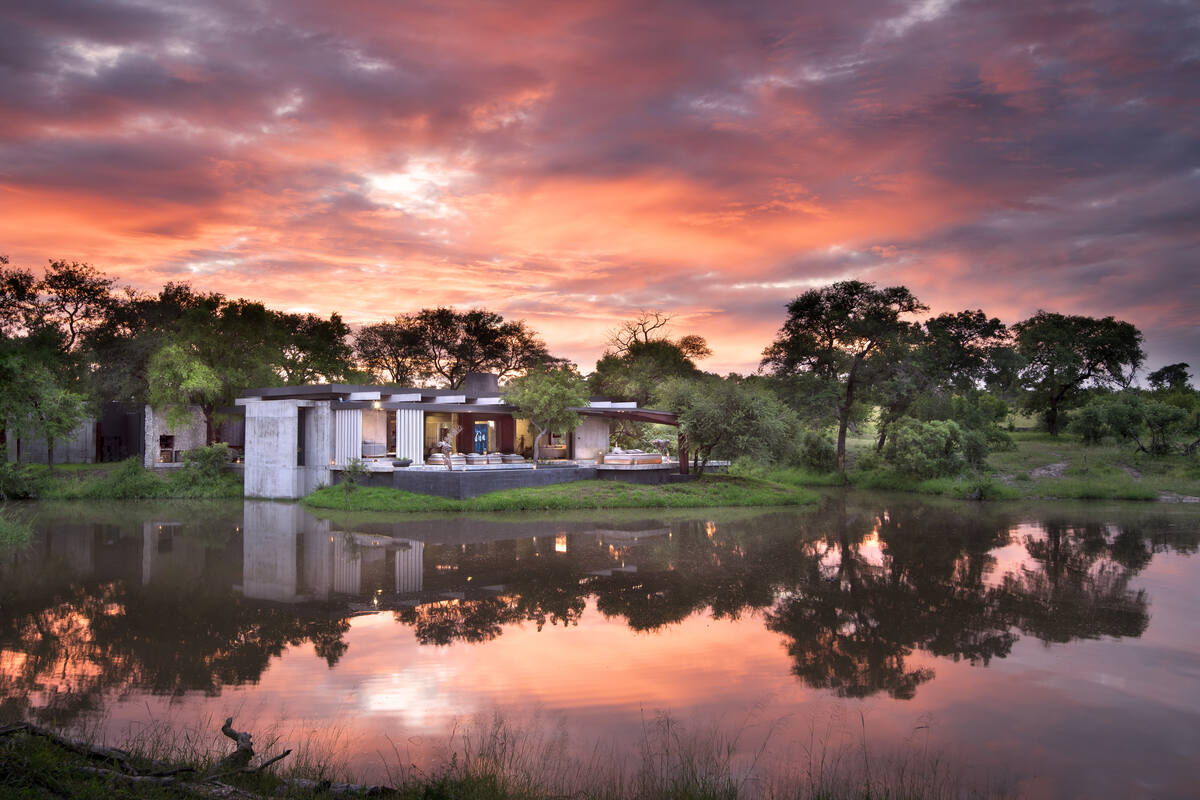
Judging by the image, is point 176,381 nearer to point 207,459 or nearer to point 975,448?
point 207,459

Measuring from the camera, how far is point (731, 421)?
80.2 ft

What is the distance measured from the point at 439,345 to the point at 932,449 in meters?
30.6

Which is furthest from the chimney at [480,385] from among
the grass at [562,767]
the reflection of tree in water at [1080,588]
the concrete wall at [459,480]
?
the grass at [562,767]

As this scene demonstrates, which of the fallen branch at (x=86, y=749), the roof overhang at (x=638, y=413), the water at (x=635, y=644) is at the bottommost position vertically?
the water at (x=635, y=644)

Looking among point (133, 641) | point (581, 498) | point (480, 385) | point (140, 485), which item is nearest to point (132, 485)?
point (140, 485)

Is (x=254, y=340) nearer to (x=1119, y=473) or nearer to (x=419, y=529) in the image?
(x=419, y=529)

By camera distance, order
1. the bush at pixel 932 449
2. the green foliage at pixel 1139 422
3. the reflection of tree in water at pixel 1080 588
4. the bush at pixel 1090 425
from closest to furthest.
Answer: the reflection of tree in water at pixel 1080 588
the bush at pixel 932 449
the green foliage at pixel 1139 422
the bush at pixel 1090 425

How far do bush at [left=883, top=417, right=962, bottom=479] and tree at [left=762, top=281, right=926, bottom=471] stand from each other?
4028 millimetres

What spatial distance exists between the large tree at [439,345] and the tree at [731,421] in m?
22.1

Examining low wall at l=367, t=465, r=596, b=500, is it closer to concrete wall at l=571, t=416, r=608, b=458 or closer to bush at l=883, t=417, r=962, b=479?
concrete wall at l=571, t=416, r=608, b=458

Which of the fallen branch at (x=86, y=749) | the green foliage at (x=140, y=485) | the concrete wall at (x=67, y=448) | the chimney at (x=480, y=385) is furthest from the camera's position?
the concrete wall at (x=67, y=448)

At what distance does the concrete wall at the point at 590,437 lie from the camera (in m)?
29.6

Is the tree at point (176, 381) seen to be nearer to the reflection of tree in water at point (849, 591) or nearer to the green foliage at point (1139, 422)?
the reflection of tree in water at point (849, 591)

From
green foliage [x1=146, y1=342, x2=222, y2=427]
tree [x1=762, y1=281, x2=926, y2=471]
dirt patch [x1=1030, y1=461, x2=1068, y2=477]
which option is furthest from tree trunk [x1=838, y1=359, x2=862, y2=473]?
green foliage [x1=146, y1=342, x2=222, y2=427]
